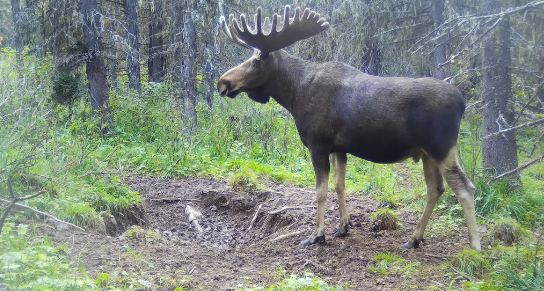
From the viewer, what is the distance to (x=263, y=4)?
2297cm

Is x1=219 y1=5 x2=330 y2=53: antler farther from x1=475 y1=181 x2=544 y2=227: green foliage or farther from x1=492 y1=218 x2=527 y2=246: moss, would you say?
x1=492 y1=218 x2=527 y2=246: moss

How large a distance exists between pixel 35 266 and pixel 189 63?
1026 centimetres

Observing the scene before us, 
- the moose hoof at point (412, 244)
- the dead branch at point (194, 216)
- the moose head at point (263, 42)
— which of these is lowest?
the dead branch at point (194, 216)

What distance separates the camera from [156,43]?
2105 centimetres

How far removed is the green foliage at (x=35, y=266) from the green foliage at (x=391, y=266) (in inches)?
118

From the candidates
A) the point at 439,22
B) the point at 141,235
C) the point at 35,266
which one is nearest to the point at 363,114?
the point at 141,235

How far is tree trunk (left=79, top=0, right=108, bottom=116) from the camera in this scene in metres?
14.6

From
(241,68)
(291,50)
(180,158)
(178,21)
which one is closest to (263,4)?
(291,50)

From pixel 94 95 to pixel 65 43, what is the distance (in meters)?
1.70

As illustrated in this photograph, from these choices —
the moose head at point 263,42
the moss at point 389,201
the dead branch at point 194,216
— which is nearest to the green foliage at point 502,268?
the moss at point 389,201

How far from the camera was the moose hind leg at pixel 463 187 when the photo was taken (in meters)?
6.73

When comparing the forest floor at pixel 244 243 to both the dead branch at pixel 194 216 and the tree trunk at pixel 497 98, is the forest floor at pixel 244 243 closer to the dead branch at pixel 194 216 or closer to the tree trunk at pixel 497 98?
the dead branch at pixel 194 216

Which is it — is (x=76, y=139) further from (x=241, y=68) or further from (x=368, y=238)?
(x=368, y=238)

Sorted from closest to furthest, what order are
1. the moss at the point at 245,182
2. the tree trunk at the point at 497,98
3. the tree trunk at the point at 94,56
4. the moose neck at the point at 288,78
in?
the moose neck at the point at 288,78
the tree trunk at the point at 497,98
the moss at the point at 245,182
the tree trunk at the point at 94,56
